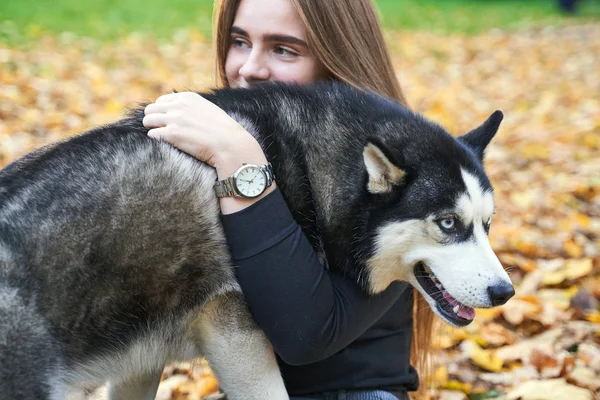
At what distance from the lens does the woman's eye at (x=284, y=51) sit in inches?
120

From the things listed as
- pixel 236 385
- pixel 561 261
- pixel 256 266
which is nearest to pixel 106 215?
pixel 256 266

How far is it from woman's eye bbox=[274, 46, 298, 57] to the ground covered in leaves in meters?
1.58

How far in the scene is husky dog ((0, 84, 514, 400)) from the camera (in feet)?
7.07

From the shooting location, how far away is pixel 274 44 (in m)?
3.05

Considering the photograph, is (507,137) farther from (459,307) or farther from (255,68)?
(459,307)

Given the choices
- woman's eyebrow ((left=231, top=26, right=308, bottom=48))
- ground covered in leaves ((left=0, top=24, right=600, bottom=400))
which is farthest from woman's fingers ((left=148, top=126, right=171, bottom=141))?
ground covered in leaves ((left=0, top=24, right=600, bottom=400))

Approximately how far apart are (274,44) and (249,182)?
0.94 m

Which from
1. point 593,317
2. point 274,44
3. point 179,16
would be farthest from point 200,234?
point 179,16

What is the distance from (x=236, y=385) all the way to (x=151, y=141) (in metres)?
0.88

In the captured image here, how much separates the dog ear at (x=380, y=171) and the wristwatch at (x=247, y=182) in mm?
345

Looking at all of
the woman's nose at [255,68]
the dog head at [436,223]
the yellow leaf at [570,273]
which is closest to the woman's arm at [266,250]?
the dog head at [436,223]

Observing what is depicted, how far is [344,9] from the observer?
3.03m

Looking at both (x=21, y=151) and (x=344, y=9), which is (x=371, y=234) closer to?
(x=344, y=9)

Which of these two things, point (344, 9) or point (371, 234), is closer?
point (371, 234)
